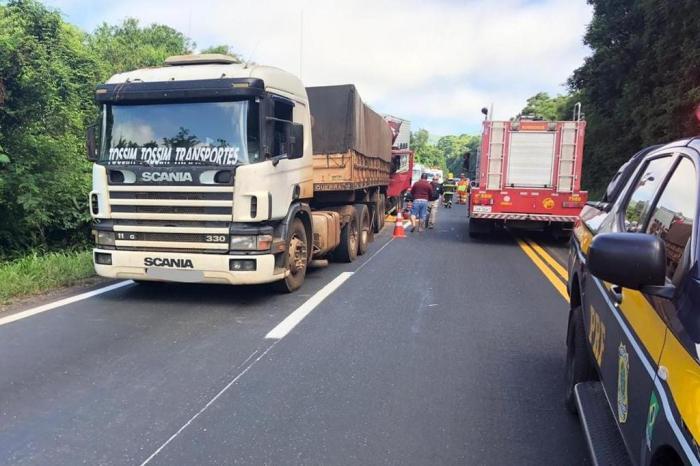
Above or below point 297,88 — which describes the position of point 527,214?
below

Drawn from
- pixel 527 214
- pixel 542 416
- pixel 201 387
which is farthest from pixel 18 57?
pixel 542 416

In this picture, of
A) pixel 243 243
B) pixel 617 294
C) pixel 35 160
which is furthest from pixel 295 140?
pixel 35 160

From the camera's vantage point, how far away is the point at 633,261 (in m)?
2.01

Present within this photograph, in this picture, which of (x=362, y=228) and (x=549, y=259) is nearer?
(x=549, y=259)

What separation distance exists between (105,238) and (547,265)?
7.55 meters

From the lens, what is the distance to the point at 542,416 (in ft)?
12.7

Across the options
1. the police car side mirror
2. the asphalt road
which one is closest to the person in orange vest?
the asphalt road

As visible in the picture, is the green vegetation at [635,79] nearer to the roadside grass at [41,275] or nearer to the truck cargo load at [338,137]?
the truck cargo load at [338,137]

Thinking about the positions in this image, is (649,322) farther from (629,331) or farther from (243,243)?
(243,243)

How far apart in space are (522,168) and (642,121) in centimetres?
1610

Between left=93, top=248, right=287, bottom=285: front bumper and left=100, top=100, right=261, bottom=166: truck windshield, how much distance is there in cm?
111

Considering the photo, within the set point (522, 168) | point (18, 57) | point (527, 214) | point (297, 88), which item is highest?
point (18, 57)

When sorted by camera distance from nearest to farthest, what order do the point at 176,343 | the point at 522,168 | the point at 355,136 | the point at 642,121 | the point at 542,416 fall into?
the point at 542,416
the point at 176,343
the point at 355,136
the point at 522,168
the point at 642,121

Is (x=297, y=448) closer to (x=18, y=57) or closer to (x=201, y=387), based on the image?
(x=201, y=387)
